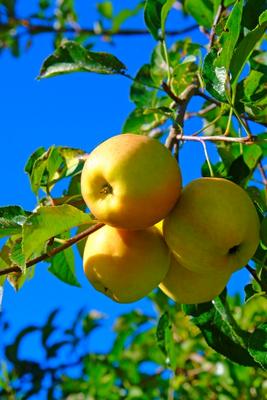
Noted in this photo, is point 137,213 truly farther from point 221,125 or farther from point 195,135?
point 221,125

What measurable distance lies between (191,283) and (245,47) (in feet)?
1.56

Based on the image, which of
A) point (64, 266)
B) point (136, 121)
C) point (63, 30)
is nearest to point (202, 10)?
point (136, 121)

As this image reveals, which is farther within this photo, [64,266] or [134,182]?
[64,266]

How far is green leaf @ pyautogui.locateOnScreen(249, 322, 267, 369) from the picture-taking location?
51.4 inches

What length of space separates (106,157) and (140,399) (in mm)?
1720

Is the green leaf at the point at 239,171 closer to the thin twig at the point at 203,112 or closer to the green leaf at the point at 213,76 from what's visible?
the green leaf at the point at 213,76

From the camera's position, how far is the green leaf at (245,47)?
3.94ft

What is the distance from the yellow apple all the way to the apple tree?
0.37ft

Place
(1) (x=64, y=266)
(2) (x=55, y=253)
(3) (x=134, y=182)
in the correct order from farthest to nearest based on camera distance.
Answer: (1) (x=64, y=266)
(2) (x=55, y=253)
(3) (x=134, y=182)

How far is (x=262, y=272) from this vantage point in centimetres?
145

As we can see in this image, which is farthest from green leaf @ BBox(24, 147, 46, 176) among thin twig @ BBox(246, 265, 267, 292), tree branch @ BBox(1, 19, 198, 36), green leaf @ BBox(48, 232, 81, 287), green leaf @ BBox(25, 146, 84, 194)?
tree branch @ BBox(1, 19, 198, 36)

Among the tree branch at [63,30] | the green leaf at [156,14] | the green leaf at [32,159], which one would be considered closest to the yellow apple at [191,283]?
the green leaf at [32,159]

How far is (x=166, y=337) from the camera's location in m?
2.01

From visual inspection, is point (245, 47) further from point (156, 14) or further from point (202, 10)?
point (202, 10)
